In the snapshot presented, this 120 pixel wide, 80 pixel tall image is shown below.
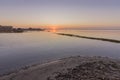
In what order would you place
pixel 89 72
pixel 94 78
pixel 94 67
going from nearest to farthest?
pixel 94 78, pixel 89 72, pixel 94 67

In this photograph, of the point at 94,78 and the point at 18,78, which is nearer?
the point at 94,78

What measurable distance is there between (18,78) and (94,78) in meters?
5.04

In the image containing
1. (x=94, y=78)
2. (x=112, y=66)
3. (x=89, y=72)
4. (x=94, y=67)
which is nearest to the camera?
(x=94, y=78)

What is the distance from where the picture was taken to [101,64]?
1221cm

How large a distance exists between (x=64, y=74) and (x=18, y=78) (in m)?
3.42

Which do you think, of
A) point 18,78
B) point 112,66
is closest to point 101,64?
point 112,66

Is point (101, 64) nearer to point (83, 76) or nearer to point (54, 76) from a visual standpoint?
point (83, 76)

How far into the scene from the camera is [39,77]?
11.9m

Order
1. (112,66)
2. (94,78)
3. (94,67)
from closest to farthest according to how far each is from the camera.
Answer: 1. (94,78)
2. (94,67)
3. (112,66)

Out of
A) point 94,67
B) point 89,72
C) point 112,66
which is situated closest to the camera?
point 89,72

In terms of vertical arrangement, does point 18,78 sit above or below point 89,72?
below

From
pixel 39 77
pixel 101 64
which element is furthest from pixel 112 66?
pixel 39 77

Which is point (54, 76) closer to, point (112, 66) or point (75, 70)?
point (75, 70)

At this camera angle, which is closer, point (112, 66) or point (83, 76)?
point (83, 76)
